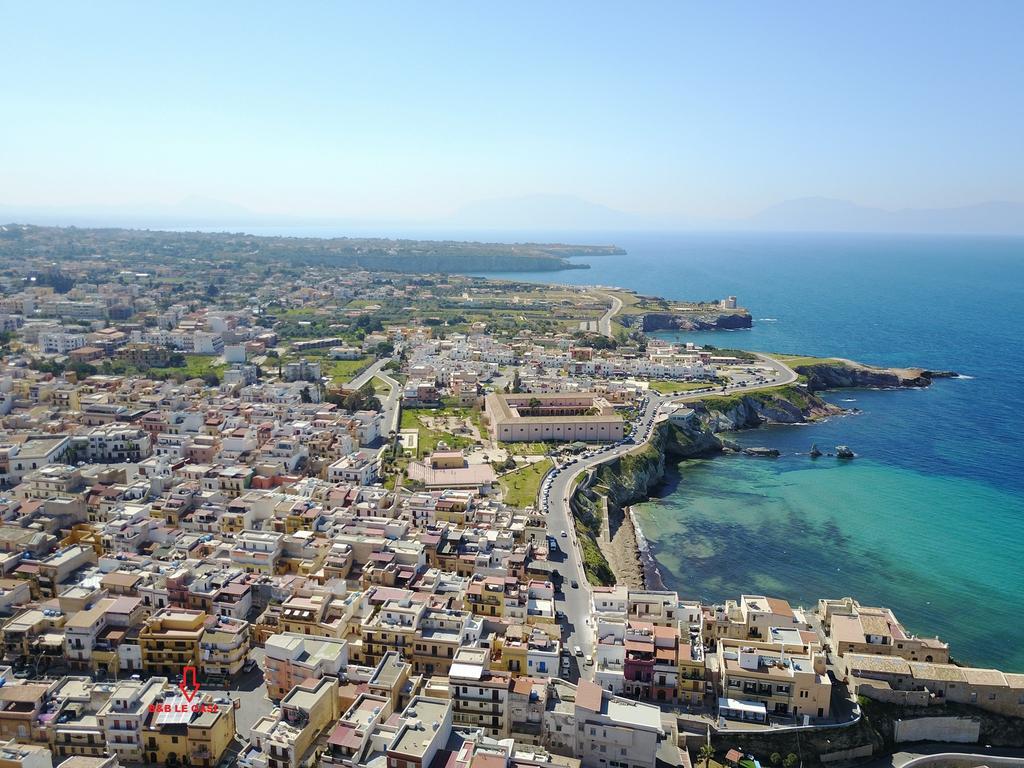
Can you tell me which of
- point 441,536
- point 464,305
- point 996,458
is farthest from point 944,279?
point 441,536

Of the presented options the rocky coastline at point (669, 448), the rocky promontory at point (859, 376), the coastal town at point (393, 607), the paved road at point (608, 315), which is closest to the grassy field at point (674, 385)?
the coastal town at point (393, 607)

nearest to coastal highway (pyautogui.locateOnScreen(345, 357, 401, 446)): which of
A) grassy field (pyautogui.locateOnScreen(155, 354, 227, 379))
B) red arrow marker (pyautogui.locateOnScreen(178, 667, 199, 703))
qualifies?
grassy field (pyautogui.locateOnScreen(155, 354, 227, 379))

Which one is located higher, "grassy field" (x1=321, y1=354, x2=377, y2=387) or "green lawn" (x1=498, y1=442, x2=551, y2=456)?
"grassy field" (x1=321, y1=354, x2=377, y2=387)

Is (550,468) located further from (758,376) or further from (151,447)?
(758,376)

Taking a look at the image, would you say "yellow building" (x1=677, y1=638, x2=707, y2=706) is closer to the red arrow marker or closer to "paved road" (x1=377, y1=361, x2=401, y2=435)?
the red arrow marker

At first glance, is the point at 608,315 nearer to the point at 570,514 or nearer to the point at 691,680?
the point at 570,514

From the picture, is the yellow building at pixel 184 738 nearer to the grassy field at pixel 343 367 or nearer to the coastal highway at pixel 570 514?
the coastal highway at pixel 570 514

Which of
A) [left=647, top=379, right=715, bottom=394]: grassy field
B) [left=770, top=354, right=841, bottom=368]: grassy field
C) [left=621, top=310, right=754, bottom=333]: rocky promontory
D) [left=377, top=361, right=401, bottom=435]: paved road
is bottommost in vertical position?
[left=377, top=361, right=401, bottom=435]: paved road
